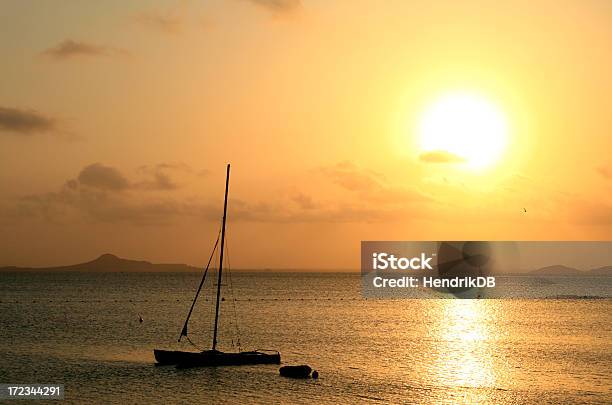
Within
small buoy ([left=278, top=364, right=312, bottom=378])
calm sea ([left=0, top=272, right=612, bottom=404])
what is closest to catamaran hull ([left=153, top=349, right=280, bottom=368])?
calm sea ([left=0, top=272, right=612, bottom=404])

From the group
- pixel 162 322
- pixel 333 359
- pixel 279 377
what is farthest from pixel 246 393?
pixel 162 322

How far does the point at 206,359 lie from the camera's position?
88688mm

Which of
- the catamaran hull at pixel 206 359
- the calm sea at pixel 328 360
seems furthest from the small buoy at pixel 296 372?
the catamaran hull at pixel 206 359

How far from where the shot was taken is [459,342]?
133375 millimetres

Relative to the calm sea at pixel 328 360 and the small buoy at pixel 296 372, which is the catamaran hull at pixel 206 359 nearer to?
the calm sea at pixel 328 360

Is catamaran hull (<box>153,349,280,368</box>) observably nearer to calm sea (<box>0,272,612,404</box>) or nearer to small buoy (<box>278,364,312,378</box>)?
calm sea (<box>0,272,612,404</box>)

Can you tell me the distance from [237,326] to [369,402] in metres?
82.6

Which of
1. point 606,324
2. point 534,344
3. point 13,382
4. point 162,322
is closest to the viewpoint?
point 13,382

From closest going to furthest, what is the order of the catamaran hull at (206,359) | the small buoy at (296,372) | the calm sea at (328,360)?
the calm sea at (328,360) < the small buoy at (296,372) < the catamaran hull at (206,359)

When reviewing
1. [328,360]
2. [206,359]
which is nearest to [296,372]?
[206,359]

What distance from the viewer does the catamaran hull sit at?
88.7 m

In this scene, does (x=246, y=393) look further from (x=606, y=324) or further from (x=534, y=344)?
(x=606, y=324)

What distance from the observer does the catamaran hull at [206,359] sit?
88.7 m

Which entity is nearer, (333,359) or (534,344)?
(333,359)
